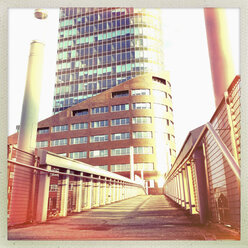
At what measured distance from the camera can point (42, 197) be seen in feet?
19.1

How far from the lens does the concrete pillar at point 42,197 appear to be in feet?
18.7

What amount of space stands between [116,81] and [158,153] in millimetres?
16544

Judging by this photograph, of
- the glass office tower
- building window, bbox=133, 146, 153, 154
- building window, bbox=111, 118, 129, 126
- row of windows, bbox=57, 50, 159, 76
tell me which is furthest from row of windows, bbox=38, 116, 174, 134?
row of windows, bbox=57, 50, 159, 76

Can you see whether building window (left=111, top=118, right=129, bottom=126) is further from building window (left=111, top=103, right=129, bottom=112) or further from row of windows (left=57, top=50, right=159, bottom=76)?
row of windows (left=57, top=50, right=159, bottom=76)

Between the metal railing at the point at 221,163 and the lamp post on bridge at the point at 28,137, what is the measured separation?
3.85 m

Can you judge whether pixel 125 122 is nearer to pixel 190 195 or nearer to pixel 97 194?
pixel 97 194

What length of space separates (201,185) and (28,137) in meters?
4.63

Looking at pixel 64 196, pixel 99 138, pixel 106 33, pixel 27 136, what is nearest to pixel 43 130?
pixel 99 138

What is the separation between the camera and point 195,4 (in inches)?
171

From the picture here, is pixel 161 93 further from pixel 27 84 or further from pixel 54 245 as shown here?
pixel 54 245

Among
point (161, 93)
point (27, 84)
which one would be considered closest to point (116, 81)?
point (161, 93)

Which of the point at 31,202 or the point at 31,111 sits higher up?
the point at 31,111

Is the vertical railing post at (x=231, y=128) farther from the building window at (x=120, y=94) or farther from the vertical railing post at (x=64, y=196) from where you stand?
the building window at (x=120, y=94)

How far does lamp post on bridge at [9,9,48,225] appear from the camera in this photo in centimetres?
551
